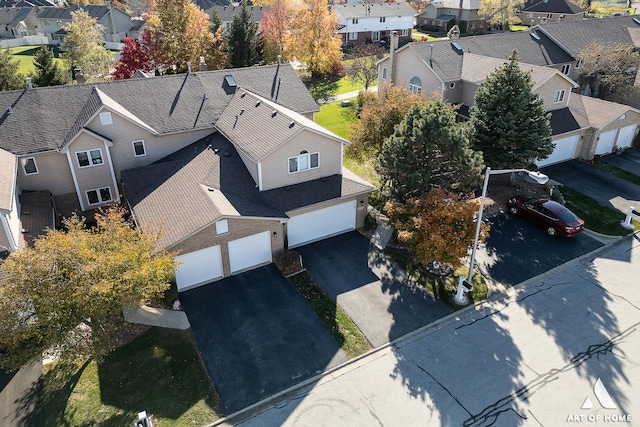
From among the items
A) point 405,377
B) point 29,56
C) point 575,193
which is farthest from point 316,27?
point 29,56

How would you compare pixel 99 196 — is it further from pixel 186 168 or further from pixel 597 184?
pixel 597 184

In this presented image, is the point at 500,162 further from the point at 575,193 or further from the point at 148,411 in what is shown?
the point at 148,411

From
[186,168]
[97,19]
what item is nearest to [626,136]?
[186,168]

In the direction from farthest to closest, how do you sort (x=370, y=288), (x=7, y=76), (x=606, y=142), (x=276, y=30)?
(x=276, y=30)
(x=7, y=76)
(x=606, y=142)
(x=370, y=288)

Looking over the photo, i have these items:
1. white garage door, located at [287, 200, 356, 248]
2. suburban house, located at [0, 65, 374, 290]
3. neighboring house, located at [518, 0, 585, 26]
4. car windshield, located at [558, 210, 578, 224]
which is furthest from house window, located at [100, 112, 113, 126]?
neighboring house, located at [518, 0, 585, 26]

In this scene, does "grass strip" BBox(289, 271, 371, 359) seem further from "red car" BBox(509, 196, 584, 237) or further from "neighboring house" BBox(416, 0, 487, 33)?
"neighboring house" BBox(416, 0, 487, 33)

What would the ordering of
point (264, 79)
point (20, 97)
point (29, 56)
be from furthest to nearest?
point (29, 56)
point (264, 79)
point (20, 97)

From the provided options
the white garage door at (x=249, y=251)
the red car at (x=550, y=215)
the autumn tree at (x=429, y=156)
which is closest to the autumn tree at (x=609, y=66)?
the red car at (x=550, y=215)
